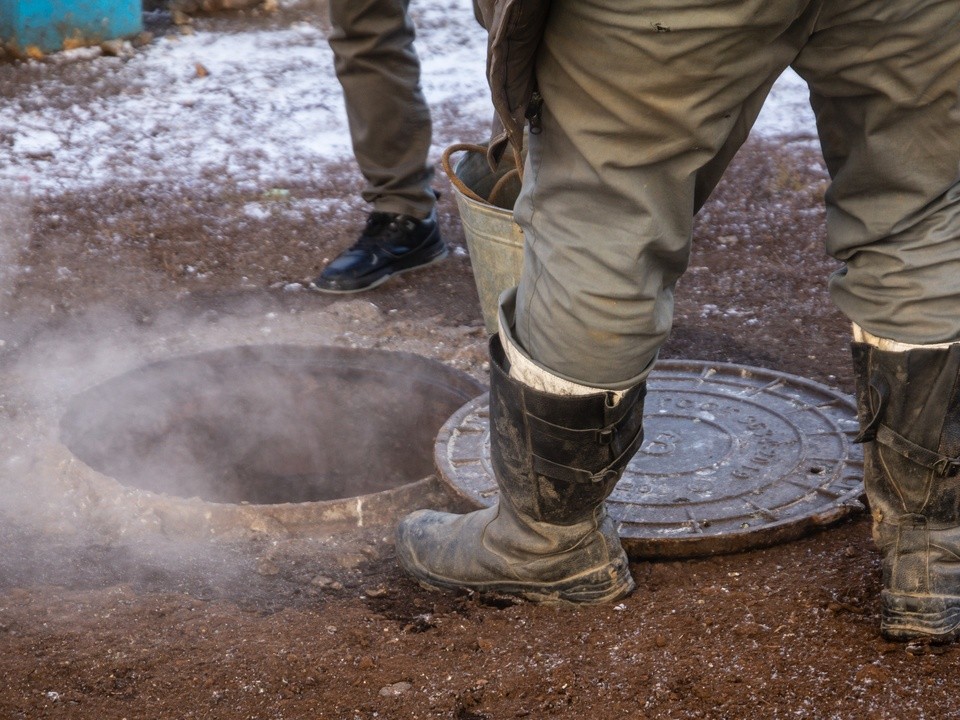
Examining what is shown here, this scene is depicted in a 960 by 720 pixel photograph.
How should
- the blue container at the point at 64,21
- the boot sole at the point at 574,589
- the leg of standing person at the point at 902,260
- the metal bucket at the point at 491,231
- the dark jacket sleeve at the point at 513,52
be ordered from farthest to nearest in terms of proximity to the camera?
the blue container at the point at 64,21 < the metal bucket at the point at 491,231 < the boot sole at the point at 574,589 < the leg of standing person at the point at 902,260 < the dark jacket sleeve at the point at 513,52

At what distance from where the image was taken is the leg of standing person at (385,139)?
11.5ft

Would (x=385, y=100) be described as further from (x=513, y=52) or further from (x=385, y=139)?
(x=513, y=52)

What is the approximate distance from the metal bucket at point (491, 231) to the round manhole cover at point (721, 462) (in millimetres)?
323

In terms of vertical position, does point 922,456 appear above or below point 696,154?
below

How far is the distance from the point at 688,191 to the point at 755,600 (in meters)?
0.84

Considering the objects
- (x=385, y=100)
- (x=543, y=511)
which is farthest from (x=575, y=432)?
(x=385, y=100)

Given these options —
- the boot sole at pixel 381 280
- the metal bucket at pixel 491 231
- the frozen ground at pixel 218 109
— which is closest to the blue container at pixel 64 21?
the frozen ground at pixel 218 109

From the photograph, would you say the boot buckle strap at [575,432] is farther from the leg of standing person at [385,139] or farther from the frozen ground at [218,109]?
the frozen ground at [218,109]

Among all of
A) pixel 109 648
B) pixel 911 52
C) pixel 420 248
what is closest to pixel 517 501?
pixel 109 648

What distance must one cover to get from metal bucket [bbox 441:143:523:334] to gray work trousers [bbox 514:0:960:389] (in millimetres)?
928

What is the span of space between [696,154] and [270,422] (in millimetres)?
2122

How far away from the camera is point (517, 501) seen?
6.16 ft

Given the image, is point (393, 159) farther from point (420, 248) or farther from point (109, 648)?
point (109, 648)

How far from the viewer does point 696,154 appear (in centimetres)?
149
